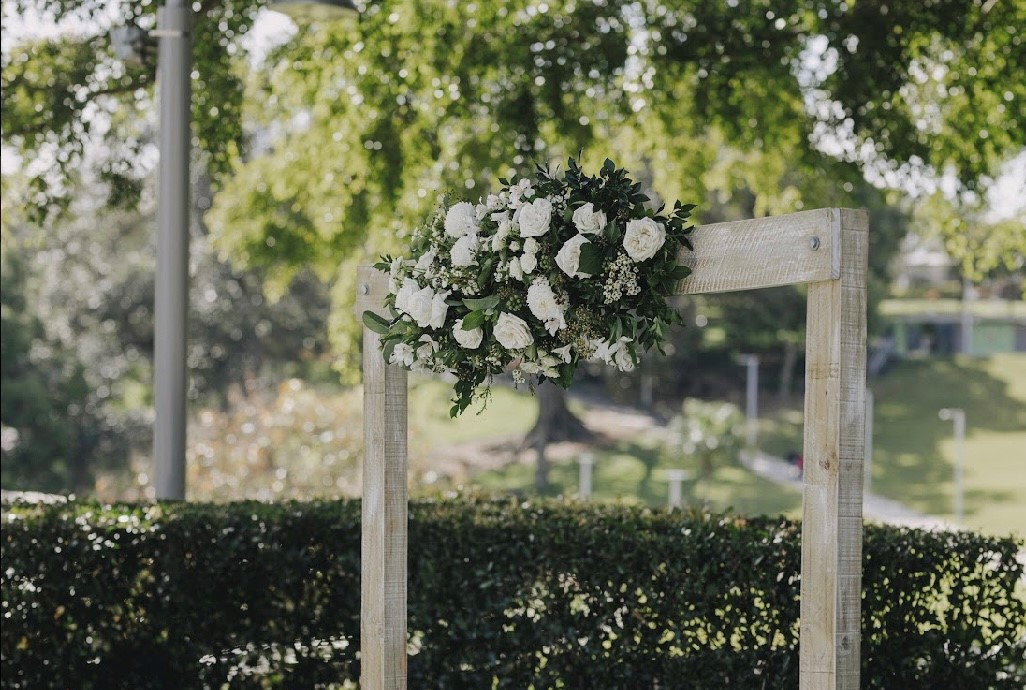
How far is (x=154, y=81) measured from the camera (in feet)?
20.2

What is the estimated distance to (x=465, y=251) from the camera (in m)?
2.71

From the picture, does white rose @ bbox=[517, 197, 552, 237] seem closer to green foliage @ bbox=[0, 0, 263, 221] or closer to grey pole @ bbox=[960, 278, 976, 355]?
green foliage @ bbox=[0, 0, 263, 221]

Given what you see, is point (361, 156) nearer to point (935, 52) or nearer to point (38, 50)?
point (38, 50)

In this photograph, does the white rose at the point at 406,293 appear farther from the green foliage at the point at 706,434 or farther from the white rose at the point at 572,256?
the green foliage at the point at 706,434

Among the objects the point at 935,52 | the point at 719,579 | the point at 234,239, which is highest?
the point at 935,52

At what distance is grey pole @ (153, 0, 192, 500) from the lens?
4426mm

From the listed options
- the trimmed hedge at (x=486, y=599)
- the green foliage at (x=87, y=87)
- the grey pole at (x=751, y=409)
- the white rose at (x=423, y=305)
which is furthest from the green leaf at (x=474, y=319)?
the grey pole at (x=751, y=409)

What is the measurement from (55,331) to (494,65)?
609 inches

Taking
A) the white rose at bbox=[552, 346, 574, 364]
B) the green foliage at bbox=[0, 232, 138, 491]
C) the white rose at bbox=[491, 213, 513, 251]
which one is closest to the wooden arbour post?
the white rose at bbox=[552, 346, 574, 364]

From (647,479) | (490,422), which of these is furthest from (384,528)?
(490,422)

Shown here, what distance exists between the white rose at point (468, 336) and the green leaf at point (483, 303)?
5cm

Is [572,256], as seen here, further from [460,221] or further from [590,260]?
[460,221]

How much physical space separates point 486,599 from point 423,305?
4.81ft

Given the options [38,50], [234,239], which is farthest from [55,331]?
[38,50]
